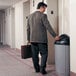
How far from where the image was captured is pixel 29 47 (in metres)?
5.84

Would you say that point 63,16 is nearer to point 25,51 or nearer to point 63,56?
point 25,51

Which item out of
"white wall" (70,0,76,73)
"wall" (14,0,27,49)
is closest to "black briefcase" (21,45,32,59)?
"white wall" (70,0,76,73)

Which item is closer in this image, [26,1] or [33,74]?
[33,74]

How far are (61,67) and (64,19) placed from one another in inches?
71.3

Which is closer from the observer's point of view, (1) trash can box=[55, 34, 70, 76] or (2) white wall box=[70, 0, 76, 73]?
(2) white wall box=[70, 0, 76, 73]

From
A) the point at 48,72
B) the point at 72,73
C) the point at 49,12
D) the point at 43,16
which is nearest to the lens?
the point at 72,73

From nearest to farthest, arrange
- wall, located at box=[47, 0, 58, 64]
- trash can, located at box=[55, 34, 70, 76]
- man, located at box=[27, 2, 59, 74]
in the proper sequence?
trash can, located at box=[55, 34, 70, 76], man, located at box=[27, 2, 59, 74], wall, located at box=[47, 0, 58, 64]

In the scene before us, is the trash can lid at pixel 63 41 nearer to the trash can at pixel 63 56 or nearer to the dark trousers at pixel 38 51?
the trash can at pixel 63 56

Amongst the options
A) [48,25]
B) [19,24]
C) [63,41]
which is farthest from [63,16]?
[19,24]

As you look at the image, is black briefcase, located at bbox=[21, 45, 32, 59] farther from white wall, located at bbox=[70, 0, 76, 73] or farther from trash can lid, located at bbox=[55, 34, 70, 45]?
white wall, located at bbox=[70, 0, 76, 73]

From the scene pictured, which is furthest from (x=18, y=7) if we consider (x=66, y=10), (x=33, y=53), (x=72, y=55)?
(x=72, y=55)

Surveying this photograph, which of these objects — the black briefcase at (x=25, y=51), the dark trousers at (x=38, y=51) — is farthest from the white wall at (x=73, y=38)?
the black briefcase at (x=25, y=51)

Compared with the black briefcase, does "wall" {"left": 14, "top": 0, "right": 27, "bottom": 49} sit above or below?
above

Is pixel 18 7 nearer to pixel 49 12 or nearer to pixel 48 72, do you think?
pixel 49 12
